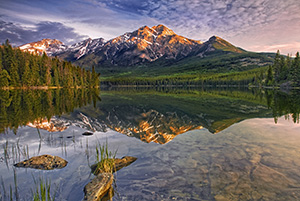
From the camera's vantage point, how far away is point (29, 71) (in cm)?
9069

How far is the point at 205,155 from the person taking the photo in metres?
11.5

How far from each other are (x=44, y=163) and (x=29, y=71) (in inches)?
3855

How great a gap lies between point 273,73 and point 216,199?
143 metres

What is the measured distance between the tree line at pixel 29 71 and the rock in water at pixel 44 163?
88.7m

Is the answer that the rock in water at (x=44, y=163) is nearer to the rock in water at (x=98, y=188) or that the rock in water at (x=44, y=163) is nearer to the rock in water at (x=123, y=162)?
the rock in water at (x=123, y=162)

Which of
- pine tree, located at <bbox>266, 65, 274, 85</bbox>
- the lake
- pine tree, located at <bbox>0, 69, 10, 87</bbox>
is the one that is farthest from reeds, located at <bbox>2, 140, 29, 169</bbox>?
pine tree, located at <bbox>266, 65, 274, 85</bbox>

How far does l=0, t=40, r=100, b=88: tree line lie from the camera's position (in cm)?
8626

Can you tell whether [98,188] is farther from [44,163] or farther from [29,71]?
[29,71]

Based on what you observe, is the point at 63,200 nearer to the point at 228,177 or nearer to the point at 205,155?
the point at 228,177

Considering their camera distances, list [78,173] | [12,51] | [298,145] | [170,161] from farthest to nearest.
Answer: [12,51], [298,145], [170,161], [78,173]

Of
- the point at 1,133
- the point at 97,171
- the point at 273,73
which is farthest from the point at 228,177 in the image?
the point at 273,73

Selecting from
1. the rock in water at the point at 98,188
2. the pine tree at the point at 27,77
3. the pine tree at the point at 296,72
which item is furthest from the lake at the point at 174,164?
the pine tree at the point at 296,72

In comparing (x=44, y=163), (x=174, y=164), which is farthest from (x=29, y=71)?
(x=174, y=164)

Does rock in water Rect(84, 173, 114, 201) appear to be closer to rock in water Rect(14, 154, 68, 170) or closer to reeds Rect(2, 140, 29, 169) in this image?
rock in water Rect(14, 154, 68, 170)
